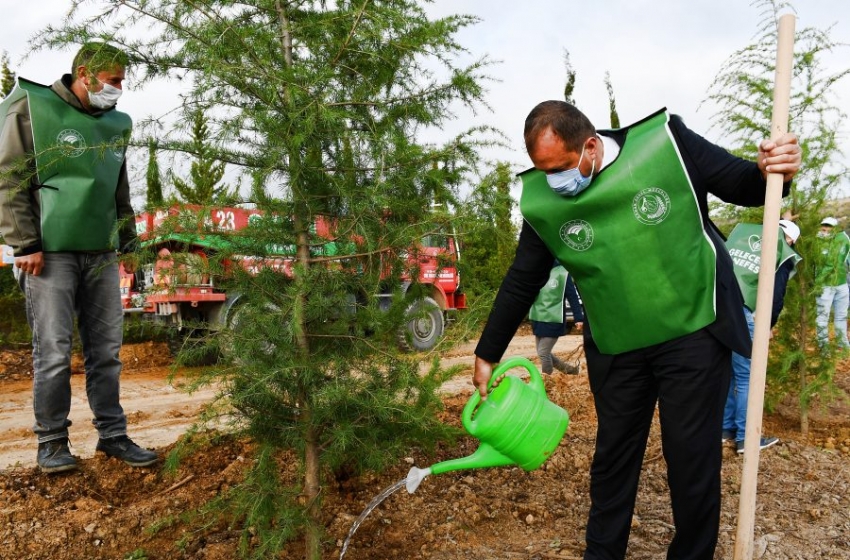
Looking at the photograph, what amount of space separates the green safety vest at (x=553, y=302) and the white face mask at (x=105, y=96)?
4.45 meters

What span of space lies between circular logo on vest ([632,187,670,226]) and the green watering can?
685 millimetres

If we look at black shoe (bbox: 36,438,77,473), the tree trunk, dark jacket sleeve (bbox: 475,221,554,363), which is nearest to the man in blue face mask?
dark jacket sleeve (bbox: 475,221,554,363)

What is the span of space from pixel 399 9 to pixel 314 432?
70.7 inches

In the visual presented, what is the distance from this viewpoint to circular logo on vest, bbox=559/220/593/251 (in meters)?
2.33

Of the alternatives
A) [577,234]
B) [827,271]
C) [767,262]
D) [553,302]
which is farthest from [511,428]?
[553,302]

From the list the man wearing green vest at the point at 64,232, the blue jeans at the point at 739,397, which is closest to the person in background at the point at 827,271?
the blue jeans at the point at 739,397

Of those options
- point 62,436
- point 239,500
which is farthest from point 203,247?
point 62,436

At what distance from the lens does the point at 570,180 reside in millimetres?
2260

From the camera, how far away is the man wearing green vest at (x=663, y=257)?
2221mm

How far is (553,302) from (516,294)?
4054 mm

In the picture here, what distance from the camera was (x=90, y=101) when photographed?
3.22 meters

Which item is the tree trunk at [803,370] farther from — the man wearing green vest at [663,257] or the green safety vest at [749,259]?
the man wearing green vest at [663,257]

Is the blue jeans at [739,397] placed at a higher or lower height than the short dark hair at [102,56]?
lower

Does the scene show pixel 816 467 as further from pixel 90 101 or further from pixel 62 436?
pixel 90 101
